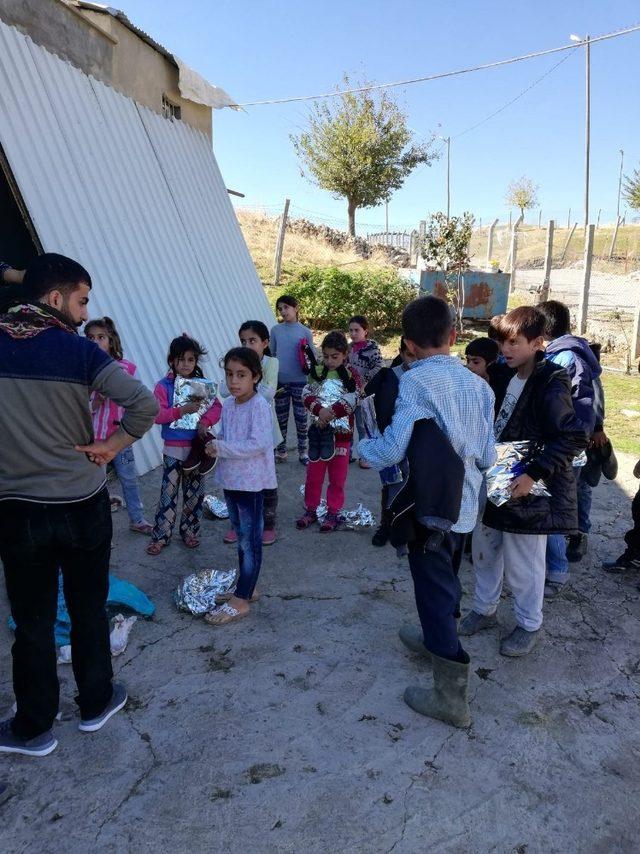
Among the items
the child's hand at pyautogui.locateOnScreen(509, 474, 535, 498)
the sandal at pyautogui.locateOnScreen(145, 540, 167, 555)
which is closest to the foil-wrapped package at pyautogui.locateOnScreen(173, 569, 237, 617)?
the sandal at pyautogui.locateOnScreen(145, 540, 167, 555)

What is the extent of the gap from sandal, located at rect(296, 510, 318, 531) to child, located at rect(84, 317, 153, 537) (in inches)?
44.9

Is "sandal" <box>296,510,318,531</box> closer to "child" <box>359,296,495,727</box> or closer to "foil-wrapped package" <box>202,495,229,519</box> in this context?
"foil-wrapped package" <box>202,495,229,519</box>

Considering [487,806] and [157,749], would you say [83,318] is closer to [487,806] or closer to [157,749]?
[157,749]

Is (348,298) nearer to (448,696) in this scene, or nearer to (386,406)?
(386,406)

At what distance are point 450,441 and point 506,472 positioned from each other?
59 centimetres

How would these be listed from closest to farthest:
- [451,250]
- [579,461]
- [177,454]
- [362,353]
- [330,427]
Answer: [579,461] < [177,454] < [330,427] < [362,353] < [451,250]

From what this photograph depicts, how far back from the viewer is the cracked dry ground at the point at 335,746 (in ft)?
6.86

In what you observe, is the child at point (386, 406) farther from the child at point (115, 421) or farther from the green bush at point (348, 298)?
the green bush at point (348, 298)

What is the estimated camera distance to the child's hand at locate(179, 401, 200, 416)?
394 centimetres

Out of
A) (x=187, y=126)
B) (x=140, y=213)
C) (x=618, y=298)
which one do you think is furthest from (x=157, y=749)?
(x=618, y=298)

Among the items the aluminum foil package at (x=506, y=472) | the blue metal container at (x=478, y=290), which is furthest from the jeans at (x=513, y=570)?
the blue metal container at (x=478, y=290)

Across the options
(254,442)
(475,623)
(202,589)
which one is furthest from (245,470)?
(475,623)

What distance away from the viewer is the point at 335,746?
97.0 inches

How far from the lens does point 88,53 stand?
643cm
